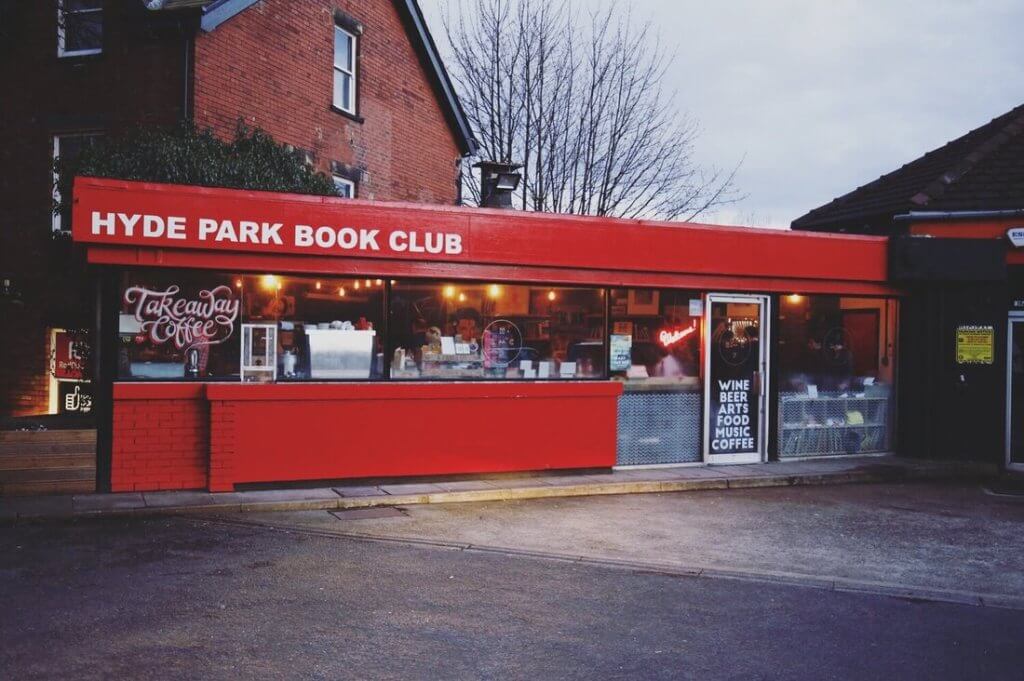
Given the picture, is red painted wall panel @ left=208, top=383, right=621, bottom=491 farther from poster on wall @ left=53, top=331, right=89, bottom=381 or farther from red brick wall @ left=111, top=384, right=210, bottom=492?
poster on wall @ left=53, top=331, right=89, bottom=381

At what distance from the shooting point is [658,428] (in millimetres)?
12492

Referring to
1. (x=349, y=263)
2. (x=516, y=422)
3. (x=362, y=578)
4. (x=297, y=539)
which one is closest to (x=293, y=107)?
(x=349, y=263)

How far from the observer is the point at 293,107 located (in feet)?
53.2

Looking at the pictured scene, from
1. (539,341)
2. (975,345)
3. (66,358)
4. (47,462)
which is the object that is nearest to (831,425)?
(975,345)

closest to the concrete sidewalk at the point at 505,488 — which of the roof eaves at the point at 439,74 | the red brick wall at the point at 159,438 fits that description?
the red brick wall at the point at 159,438

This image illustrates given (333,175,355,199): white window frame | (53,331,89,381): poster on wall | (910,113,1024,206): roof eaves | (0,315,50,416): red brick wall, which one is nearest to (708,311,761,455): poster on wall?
(910,113,1024,206): roof eaves

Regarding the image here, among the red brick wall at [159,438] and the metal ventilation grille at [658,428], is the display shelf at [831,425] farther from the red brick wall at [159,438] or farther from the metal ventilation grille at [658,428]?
the red brick wall at [159,438]

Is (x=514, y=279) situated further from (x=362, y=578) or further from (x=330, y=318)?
(x=362, y=578)

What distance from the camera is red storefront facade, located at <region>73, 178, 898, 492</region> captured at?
9906mm

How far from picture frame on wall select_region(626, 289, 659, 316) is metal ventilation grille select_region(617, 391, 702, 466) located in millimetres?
1146

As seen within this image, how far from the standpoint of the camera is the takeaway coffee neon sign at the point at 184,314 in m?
9.98

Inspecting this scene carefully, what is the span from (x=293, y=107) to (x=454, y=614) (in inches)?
493

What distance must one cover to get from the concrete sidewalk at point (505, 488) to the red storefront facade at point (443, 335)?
283mm

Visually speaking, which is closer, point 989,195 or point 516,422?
point 516,422
